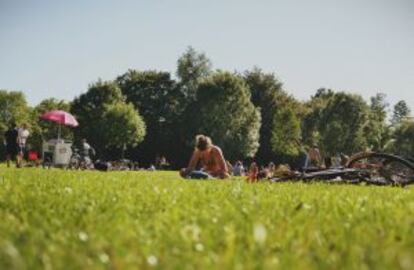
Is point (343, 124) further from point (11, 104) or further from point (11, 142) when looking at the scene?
point (11, 104)

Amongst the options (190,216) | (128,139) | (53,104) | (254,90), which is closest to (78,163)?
(190,216)

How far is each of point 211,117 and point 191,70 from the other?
16224 mm

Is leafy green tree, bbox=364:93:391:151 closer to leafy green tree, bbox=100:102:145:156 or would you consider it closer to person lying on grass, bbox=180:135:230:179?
leafy green tree, bbox=100:102:145:156

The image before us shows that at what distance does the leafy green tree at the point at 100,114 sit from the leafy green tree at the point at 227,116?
839 centimetres

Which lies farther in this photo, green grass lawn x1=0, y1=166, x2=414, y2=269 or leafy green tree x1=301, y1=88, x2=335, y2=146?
leafy green tree x1=301, y1=88, x2=335, y2=146

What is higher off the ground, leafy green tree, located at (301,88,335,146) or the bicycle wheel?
leafy green tree, located at (301,88,335,146)

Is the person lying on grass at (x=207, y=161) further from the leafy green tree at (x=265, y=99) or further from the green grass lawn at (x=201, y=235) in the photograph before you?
the leafy green tree at (x=265, y=99)

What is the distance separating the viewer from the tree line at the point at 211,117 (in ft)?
239

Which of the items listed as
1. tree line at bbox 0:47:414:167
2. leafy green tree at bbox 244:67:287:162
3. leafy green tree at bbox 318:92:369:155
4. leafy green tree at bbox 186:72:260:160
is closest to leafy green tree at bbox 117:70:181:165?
tree line at bbox 0:47:414:167

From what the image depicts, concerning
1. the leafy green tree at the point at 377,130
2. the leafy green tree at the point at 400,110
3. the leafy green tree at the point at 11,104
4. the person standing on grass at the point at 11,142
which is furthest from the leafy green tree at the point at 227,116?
the leafy green tree at the point at 400,110

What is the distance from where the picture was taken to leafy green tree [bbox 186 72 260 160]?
72125 millimetres

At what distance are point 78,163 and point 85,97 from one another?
44255 mm

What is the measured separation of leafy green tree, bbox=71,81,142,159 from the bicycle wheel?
59.4 meters

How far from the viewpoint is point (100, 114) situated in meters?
74.4
